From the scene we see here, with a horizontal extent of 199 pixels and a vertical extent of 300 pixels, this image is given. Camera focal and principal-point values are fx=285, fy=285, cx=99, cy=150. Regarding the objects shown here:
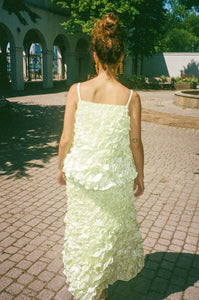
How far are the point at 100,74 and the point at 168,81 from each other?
101ft

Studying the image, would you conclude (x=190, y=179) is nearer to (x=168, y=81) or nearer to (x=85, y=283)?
(x=85, y=283)

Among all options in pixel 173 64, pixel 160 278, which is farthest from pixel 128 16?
pixel 160 278

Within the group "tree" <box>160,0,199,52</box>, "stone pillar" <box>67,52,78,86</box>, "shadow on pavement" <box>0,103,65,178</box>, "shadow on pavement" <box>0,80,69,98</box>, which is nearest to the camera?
"shadow on pavement" <box>0,103,65,178</box>

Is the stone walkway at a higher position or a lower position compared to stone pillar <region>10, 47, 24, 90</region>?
lower

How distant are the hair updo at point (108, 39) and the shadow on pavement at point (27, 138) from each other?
424 centimetres

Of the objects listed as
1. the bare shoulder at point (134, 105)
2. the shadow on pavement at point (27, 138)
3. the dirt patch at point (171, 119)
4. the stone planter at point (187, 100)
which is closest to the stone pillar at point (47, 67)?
the shadow on pavement at point (27, 138)

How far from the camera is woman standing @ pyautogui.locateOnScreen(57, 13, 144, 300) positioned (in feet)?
7.19

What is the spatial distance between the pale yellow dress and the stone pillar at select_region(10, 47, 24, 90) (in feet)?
69.1

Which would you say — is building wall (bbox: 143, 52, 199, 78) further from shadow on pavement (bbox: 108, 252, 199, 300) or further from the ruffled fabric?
the ruffled fabric

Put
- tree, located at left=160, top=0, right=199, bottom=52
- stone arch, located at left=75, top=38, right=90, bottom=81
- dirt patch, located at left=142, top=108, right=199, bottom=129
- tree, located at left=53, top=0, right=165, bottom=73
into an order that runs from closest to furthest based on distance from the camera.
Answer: dirt patch, located at left=142, top=108, right=199, bottom=129, tree, located at left=53, top=0, right=165, bottom=73, stone arch, located at left=75, top=38, right=90, bottom=81, tree, located at left=160, top=0, right=199, bottom=52

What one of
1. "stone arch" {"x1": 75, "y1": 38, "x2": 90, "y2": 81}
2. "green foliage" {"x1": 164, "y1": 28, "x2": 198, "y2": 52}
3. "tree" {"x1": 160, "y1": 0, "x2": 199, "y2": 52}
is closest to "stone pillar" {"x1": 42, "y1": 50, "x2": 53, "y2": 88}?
"stone arch" {"x1": 75, "y1": 38, "x2": 90, "y2": 81}

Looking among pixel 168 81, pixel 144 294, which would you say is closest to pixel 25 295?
pixel 144 294

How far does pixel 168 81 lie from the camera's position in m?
31.1

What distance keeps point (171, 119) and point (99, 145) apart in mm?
10729
